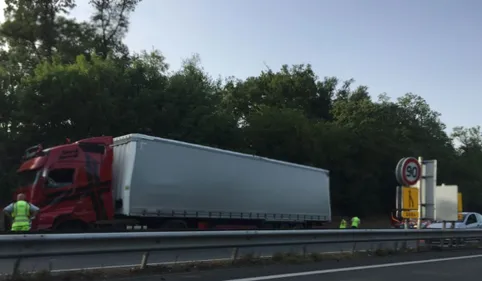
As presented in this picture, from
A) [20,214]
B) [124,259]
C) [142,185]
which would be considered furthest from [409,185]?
[20,214]

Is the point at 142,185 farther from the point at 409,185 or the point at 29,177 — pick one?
the point at 409,185

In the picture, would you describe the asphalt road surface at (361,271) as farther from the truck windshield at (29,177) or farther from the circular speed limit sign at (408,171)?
the truck windshield at (29,177)

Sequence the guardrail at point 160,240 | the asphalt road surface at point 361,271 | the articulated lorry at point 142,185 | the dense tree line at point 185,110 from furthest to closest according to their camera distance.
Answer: the dense tree line at point 185,110
the articulated lorry at point 142,185
the asphalt road surface at point 361,271
the guardrail at point 160,240

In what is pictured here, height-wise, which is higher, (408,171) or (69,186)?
(408,171)

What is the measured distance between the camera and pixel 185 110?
110 ft

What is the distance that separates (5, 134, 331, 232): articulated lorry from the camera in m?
16.8

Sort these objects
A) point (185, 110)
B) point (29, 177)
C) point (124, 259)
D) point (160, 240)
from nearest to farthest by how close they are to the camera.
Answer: point (160, 240) < point (124, 259) < point (29, 177) < point (185, 110)

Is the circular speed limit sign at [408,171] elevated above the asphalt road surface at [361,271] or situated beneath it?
elevated above

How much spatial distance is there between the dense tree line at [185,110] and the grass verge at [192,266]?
2059 cm

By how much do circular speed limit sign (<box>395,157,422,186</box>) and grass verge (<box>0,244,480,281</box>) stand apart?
218 centimetres

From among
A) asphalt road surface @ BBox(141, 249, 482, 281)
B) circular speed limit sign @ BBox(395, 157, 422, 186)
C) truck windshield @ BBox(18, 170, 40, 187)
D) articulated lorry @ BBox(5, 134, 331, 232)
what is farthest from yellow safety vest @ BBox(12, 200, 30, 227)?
circular speed limit sign @ BBox(395, 157, 422, 186)

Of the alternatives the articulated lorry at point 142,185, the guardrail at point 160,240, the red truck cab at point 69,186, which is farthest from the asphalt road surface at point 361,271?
the red truck cab at point 69,186

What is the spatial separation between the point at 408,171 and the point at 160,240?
8.25 m

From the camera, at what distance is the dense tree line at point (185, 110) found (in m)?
29.5
